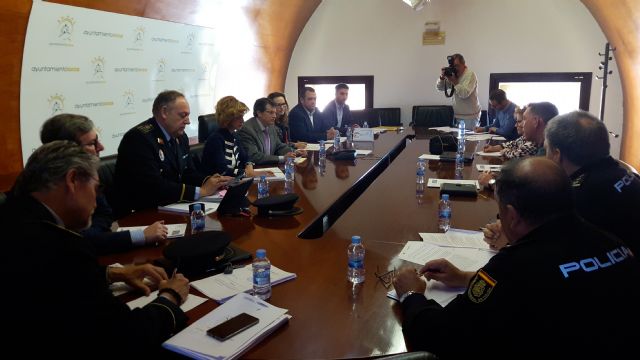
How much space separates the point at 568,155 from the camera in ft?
6.25

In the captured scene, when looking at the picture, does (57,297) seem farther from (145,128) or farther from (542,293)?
(145,128)

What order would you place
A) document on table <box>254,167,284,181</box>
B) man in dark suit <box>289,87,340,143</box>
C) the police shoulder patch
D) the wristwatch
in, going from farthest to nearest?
man in dark suit <box>289,87,340,143</box> → document on table <box>254,167,284,181</box> → the wristwatch → the police shoulder patch

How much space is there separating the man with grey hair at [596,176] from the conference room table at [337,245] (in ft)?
1.60

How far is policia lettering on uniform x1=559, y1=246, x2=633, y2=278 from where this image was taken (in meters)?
1.08

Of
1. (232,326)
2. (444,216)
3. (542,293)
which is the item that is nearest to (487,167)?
(444,216)

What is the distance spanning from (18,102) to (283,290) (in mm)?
2916

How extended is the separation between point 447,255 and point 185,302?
0.95m

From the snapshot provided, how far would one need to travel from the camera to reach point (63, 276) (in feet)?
3.39

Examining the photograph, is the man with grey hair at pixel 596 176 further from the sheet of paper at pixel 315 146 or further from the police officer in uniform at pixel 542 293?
the sheet of paper at pixel 315 146

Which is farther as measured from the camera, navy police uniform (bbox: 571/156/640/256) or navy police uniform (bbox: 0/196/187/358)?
navy police uniform (bbox: 571/156/640/256)

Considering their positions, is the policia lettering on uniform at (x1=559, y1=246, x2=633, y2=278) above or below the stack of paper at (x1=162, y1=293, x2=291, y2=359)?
above

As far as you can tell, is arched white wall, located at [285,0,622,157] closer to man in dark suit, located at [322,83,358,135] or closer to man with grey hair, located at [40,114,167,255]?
man in dark suit, located at [322,83,358,135]

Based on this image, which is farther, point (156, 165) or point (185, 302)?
point (156, 165)

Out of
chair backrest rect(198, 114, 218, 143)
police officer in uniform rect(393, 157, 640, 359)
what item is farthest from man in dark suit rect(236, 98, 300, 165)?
police officer in uniform rect(393, 157, 640, 359)
